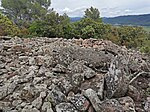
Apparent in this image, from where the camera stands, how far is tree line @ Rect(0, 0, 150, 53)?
21.5m

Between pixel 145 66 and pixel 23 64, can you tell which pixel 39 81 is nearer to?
pixel 23 64

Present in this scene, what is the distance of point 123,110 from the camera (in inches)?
230

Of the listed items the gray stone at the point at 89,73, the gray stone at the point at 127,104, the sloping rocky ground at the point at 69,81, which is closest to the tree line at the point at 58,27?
the sloping rocky ground at the point at 69,81

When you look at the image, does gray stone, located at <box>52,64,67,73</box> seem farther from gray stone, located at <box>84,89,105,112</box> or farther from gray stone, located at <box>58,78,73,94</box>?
gray stone, located at <box>84,89,105,112</box>

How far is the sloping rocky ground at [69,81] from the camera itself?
19.3 feet

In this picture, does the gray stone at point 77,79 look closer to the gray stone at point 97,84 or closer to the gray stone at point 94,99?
the gray stone at point 97,84

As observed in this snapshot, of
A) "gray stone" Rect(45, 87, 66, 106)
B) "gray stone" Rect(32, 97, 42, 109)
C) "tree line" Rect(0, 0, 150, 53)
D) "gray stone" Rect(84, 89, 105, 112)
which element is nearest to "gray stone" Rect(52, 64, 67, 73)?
"gray stone" Rect(45, 87, 66, 106)

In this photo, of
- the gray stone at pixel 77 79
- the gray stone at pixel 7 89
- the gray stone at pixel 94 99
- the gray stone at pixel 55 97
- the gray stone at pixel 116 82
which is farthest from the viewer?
the gray stone at pixel 77 79

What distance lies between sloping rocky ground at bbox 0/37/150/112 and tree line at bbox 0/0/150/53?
8933 millimetres

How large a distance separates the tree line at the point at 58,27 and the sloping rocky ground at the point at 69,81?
893 cm

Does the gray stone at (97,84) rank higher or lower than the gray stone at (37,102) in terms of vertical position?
higher

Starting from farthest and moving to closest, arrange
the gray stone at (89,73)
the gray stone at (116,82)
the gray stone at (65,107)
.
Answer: the gray stone at (89,73) → the gray stone at (116,82) → the gray stone at (65,107)

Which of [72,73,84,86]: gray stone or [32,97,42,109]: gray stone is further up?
[72,73,84,86]: gray stone

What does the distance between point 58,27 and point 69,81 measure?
15066mm
